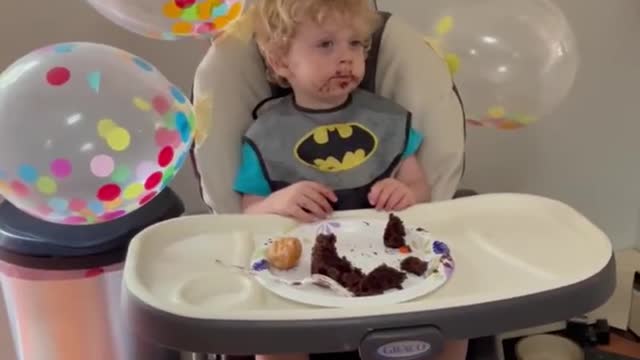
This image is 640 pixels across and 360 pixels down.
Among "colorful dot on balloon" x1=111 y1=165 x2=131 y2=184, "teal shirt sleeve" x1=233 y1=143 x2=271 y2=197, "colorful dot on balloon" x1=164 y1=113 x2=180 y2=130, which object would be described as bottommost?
"teal shirt sleeve" x1=233 y1=143 x2=271 y2=197

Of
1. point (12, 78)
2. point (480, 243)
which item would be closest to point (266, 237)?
point (480, 243)

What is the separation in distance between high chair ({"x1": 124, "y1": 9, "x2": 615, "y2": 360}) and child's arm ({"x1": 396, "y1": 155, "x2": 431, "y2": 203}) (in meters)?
0.01

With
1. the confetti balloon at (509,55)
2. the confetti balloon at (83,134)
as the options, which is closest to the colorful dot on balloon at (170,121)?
the confetti balloon at (83,134)

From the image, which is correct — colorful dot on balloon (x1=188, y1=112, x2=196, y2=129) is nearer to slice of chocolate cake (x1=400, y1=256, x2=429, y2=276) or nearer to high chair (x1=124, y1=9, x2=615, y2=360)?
high chair (x1=124, y1=9, x2=615, y2=360)

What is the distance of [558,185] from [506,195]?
32.5 inches

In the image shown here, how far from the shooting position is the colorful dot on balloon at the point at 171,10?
124 centimetres

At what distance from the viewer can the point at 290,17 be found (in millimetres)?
1306

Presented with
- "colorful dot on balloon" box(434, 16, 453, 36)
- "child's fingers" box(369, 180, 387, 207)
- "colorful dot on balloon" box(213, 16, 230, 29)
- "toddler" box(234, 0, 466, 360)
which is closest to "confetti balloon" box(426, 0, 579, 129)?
"colorful dot on balloon" box(434, 16, 453, 36)

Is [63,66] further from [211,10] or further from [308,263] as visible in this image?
[308,263]

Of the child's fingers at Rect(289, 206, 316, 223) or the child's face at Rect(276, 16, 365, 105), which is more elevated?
the child's face at Rect(276, 16, 365, 105)

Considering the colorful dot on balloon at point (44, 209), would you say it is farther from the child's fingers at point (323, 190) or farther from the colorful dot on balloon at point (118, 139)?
the child's fingers at point (323, 190)

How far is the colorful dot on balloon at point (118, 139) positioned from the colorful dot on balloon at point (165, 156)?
0.15ft

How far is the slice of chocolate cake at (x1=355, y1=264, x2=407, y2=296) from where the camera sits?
1.00 meters

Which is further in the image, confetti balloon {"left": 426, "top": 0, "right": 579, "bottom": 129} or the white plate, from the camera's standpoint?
confetti balloon {"left": 426, "top": 0, "right": 579, "bottom": 129}
